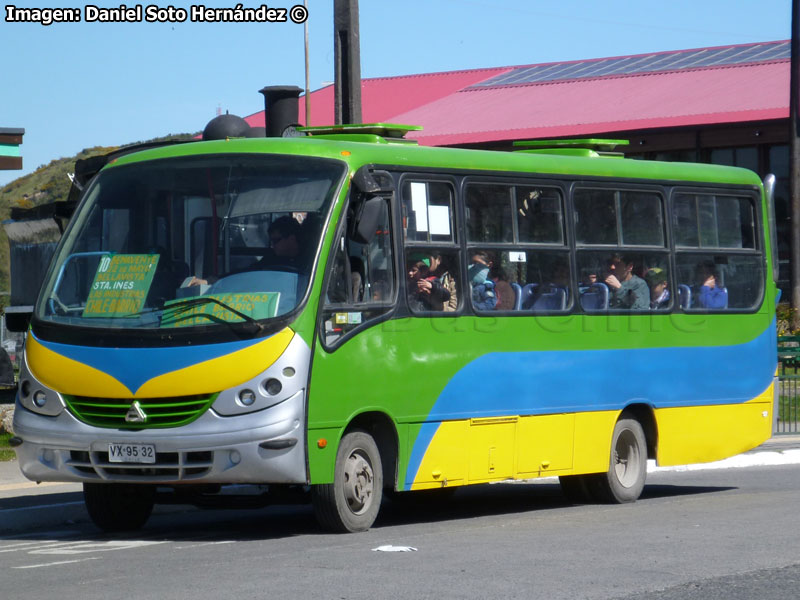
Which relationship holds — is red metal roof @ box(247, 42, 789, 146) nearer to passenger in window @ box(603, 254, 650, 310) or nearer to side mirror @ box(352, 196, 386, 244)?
passenger in window @ box(603, 254, 650, 310)

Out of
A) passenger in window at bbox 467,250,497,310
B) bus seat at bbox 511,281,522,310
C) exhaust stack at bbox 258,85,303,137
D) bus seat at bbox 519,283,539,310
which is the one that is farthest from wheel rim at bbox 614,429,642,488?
exhaust stack at bbox 258,85,303,137

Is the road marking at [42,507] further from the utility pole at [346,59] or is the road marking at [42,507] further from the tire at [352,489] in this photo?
the utility pole at [346,59]

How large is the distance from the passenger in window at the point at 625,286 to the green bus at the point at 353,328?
2cm

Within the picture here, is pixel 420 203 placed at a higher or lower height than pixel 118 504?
higher

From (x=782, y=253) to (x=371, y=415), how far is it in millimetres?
30902

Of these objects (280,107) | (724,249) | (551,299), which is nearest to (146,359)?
(551,299)

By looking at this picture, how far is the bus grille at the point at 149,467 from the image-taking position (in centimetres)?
1044

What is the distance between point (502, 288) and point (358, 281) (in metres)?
1.80

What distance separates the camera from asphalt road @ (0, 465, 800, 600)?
8.33 meters

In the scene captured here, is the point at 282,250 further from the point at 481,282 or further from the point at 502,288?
the point at 502,288

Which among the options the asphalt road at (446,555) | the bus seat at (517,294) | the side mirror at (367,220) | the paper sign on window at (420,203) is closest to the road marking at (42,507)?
the asphalt road at (446,555)

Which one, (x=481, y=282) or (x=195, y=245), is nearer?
(x=195, y=245)

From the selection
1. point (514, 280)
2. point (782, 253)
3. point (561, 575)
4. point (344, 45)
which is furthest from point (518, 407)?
point (782, 253)

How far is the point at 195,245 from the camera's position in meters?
11.1
